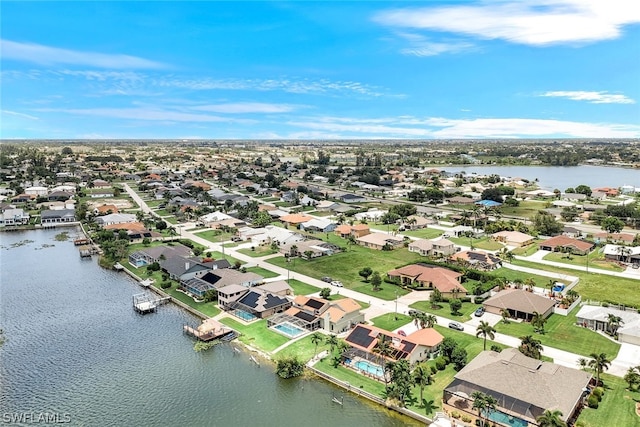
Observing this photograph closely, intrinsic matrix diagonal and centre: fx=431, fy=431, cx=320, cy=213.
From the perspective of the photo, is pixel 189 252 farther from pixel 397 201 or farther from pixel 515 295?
pixel 397 201

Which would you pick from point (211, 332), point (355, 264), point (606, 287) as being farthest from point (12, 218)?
point (606, 287)

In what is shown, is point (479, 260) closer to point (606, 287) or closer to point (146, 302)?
point (606, 287)

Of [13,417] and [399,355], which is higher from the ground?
[399,355]

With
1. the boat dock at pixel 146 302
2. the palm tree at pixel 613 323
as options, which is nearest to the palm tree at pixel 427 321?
the palm tree at pixel 613 323

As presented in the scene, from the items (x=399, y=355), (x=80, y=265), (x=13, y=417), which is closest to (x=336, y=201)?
(x=80, y=265)

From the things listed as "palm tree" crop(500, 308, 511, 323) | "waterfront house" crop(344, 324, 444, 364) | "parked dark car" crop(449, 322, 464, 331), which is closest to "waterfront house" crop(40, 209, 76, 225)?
"waterfront house" crop(344, 324, 444, 364)
